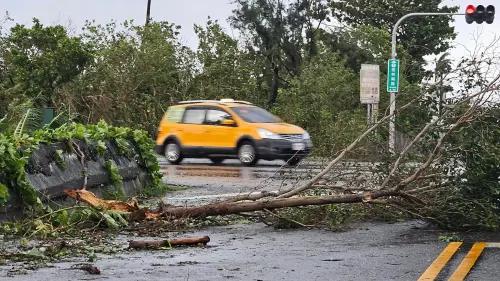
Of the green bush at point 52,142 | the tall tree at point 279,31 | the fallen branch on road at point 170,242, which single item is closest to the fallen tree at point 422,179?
the green bush at point 52,142

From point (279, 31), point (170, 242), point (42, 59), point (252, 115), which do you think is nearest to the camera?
point (170, 242)

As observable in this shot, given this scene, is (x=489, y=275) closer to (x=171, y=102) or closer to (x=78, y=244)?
(x=78, y=244)

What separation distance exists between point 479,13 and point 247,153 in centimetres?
714

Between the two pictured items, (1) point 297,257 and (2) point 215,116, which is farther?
(2) point 215,116

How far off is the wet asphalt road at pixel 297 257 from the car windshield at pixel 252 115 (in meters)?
13.0

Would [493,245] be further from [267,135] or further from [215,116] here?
[215,116]

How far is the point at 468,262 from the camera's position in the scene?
763cm

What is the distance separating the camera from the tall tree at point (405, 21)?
60.3m

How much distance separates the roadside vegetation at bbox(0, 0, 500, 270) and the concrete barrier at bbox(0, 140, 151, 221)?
121 mm

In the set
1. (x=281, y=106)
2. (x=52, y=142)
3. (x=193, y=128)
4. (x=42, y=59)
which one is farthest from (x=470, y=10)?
(x=42, y=59)

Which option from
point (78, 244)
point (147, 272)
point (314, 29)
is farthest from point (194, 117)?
point (314, 29)

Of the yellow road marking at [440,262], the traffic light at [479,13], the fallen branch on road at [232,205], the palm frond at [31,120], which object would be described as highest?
the traffic light at [479,13]

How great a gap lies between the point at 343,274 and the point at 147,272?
149 cm

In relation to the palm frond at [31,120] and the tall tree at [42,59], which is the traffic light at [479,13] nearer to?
the palm frond at [31,120]
